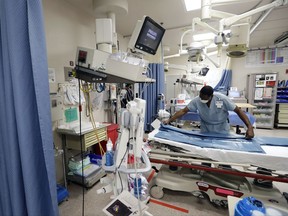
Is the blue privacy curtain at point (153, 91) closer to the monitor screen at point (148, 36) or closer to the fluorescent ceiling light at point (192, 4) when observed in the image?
the fluorescent ceiling light at point (192, 4)

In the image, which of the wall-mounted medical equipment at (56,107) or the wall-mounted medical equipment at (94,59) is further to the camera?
the wall-mounted medical equipment at (56,107)

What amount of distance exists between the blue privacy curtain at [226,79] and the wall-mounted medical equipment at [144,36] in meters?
5.20

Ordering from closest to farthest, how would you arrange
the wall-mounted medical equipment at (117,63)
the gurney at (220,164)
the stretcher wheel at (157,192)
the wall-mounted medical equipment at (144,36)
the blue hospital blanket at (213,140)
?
the wall-mounted medical equipment at (117,63)
the wall-mounted medical equipment at (144,36)
the gurney at (220,164)
the blue hospital blanket at (213,140)
the stretcher wheel at (157,192)

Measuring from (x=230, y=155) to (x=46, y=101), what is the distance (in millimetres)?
1759

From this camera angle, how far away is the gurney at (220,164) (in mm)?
1670

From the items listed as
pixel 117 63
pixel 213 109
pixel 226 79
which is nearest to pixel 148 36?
pixel 117 63

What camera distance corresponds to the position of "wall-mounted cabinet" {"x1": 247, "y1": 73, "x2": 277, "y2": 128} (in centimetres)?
528

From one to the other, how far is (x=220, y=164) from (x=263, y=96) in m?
4.90

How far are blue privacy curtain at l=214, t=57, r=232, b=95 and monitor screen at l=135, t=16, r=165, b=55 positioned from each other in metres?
5.16

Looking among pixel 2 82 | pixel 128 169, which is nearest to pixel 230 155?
pixel 128 169

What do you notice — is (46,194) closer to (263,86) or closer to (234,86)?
(263,86)

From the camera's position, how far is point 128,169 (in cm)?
125

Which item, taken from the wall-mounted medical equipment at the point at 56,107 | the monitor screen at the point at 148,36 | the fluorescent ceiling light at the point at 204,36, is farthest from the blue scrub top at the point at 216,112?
the fluorescent ceiling light at the point at 204,36

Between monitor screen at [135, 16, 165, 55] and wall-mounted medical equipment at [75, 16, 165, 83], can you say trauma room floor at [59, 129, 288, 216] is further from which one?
monitor screen at [135, 16, 165, 55]
